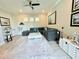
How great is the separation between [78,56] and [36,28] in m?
6.76

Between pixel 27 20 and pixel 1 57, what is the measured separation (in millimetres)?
6667

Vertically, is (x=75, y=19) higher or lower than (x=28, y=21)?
lower

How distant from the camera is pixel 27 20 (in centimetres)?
902

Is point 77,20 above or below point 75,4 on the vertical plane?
below

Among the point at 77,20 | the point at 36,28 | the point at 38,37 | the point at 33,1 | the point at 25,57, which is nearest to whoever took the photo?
the point at 25,57

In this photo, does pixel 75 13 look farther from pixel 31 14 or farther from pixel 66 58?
pixel 31 14

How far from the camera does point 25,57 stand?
269 cm

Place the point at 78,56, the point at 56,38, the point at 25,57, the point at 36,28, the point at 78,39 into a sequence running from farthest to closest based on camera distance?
1. the point at 36,28
2. the point at 56,38
3. the point at 25,57
4. the point at 78,39
5. the point at 78,56

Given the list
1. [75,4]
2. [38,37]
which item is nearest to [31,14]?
[38,37]

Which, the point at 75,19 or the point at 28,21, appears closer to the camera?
the point at 75,19

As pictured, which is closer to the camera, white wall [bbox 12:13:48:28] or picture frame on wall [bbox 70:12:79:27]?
picture frame on wall [bbox 70:12:79:27]

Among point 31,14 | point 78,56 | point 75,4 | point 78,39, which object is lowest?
point 78,56

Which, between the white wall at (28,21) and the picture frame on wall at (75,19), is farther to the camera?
the white wall at (28,21)

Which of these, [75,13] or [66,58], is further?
[75,13]
